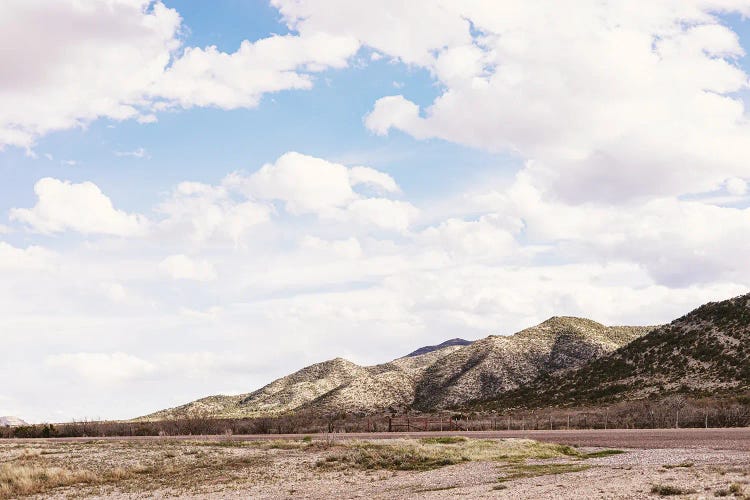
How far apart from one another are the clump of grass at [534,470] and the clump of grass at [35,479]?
64.2 ft

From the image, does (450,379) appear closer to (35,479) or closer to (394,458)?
(394,458)

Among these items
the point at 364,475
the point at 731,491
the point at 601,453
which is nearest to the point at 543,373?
the point at 601,453

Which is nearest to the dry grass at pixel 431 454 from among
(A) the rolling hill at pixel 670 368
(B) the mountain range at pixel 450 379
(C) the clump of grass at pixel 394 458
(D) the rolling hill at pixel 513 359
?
(C) the clump of grass at pixel 394 458

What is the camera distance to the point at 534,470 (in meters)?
27.3

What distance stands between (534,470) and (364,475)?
297 inches

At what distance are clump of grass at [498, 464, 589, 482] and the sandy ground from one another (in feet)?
0.15

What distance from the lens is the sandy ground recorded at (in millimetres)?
20938

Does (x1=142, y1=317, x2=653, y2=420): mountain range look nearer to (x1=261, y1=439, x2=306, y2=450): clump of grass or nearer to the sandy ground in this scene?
(x1=261, y1=439, x2=306, y2=450): clump of grass

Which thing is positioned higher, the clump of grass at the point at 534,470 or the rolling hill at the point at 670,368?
the rolling hill at the point at 670,368

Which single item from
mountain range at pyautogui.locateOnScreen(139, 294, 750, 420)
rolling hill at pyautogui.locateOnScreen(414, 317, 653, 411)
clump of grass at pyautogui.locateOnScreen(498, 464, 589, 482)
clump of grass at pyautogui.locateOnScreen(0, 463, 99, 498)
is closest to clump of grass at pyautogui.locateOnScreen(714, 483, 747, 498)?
clump of grass at pyautogui.locateOnScreen(498, 464, 589, 482)

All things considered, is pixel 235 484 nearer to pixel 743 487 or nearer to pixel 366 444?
pixel 366 444

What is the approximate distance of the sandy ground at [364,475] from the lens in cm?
2094

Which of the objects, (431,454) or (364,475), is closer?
(364,475)

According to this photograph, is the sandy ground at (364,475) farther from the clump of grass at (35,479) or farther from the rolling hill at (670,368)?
the rolling hill at (670,368)
